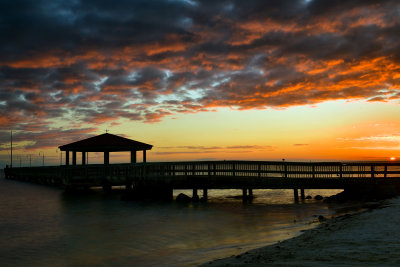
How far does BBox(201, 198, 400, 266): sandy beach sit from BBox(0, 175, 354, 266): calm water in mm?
1907

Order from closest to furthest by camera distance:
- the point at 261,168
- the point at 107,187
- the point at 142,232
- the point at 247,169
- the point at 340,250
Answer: the point at 340,250 < the point at 142,232 < the point at 247,169 < the point at 261,168 < the point at 107,187

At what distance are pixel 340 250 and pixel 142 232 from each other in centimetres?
833

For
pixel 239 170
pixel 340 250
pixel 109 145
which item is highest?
pixel 109 145

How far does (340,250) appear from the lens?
23.0 feet

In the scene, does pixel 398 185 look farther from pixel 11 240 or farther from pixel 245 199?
pixel 11 240

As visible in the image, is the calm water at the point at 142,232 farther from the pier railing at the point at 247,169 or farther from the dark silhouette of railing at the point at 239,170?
the pier railing at the point at 247,169

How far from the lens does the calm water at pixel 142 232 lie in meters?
9.70

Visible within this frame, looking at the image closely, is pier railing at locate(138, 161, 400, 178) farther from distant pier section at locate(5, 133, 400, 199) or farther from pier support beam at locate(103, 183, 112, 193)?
pier support beam at locate(103, 183, 112, 193)

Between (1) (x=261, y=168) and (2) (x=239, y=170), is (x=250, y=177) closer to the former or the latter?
(2) (x=239, y=170)

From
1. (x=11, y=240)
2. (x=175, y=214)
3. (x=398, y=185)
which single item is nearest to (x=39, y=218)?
(x=11, y=240)

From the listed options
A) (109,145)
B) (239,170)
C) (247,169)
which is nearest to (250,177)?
(247,169)

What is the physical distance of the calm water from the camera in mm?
9703

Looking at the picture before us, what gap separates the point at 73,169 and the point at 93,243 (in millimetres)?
21815

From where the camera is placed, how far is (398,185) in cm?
2038
